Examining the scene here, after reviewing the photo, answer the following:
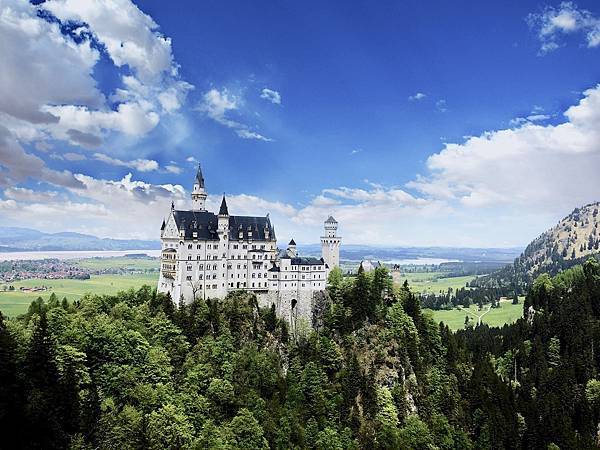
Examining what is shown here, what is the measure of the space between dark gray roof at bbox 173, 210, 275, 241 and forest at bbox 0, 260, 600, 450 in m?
13.7

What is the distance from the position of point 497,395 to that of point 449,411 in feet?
40.4

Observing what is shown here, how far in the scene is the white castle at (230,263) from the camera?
→ 93250mm

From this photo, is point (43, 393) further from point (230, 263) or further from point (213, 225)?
point (213, 225)

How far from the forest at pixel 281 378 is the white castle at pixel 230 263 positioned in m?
3.72

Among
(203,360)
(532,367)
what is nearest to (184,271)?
(203,360)

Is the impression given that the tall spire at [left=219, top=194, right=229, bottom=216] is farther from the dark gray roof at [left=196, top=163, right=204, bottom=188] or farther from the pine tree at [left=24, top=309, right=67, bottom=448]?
the pine tree at [left=24, top=309, right=67, bottom=448]

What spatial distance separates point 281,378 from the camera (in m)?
87.1

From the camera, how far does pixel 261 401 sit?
76562 mm

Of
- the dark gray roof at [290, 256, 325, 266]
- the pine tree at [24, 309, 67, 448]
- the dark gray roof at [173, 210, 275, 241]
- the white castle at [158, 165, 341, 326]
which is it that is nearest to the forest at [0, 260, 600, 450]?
the pine tree at [24, 309, 67, 448]

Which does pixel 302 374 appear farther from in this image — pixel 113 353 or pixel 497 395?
pixel 497 395

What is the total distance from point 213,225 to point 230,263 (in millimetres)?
8684

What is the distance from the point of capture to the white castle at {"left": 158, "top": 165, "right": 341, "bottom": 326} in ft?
306

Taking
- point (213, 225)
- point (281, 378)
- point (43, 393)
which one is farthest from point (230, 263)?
point (43, 393)

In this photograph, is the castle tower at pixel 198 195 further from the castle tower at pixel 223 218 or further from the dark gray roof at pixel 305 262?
the dark gray roof at pixel 305 262
